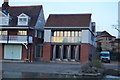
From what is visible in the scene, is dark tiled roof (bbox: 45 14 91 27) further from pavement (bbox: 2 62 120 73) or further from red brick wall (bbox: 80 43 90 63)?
pavement (bbox: 2 62 120 73)

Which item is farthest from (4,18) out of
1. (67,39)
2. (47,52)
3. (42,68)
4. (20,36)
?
(42,68)

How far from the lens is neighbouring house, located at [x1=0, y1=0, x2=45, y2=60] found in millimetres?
28441

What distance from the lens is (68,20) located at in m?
29.8

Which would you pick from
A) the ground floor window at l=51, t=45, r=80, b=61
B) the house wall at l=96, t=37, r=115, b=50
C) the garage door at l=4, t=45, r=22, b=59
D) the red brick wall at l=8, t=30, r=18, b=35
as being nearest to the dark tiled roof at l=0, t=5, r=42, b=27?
the red brick wall at l=8, t=30, r=18, b=35

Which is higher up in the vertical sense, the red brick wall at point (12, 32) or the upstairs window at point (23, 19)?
the upstairs window at point (23, 19)

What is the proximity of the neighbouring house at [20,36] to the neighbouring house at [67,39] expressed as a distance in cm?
207

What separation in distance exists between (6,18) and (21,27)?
3508 mm

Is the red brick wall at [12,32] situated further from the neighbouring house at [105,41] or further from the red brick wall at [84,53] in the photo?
the neighbouring house at [105,41]

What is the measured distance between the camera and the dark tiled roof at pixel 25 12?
100ft

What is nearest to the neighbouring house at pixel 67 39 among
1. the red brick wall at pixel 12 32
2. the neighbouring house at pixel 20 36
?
the neighbouring house at pixel 20 36

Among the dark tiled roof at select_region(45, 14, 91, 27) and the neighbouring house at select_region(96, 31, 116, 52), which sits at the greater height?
the dark tiled roof at select_region(45, 14, 91, 27)

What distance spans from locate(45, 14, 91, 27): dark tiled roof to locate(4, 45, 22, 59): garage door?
6.00 metres

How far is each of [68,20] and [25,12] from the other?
318 inches

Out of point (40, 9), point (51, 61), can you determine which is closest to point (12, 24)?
point (40, 9)
